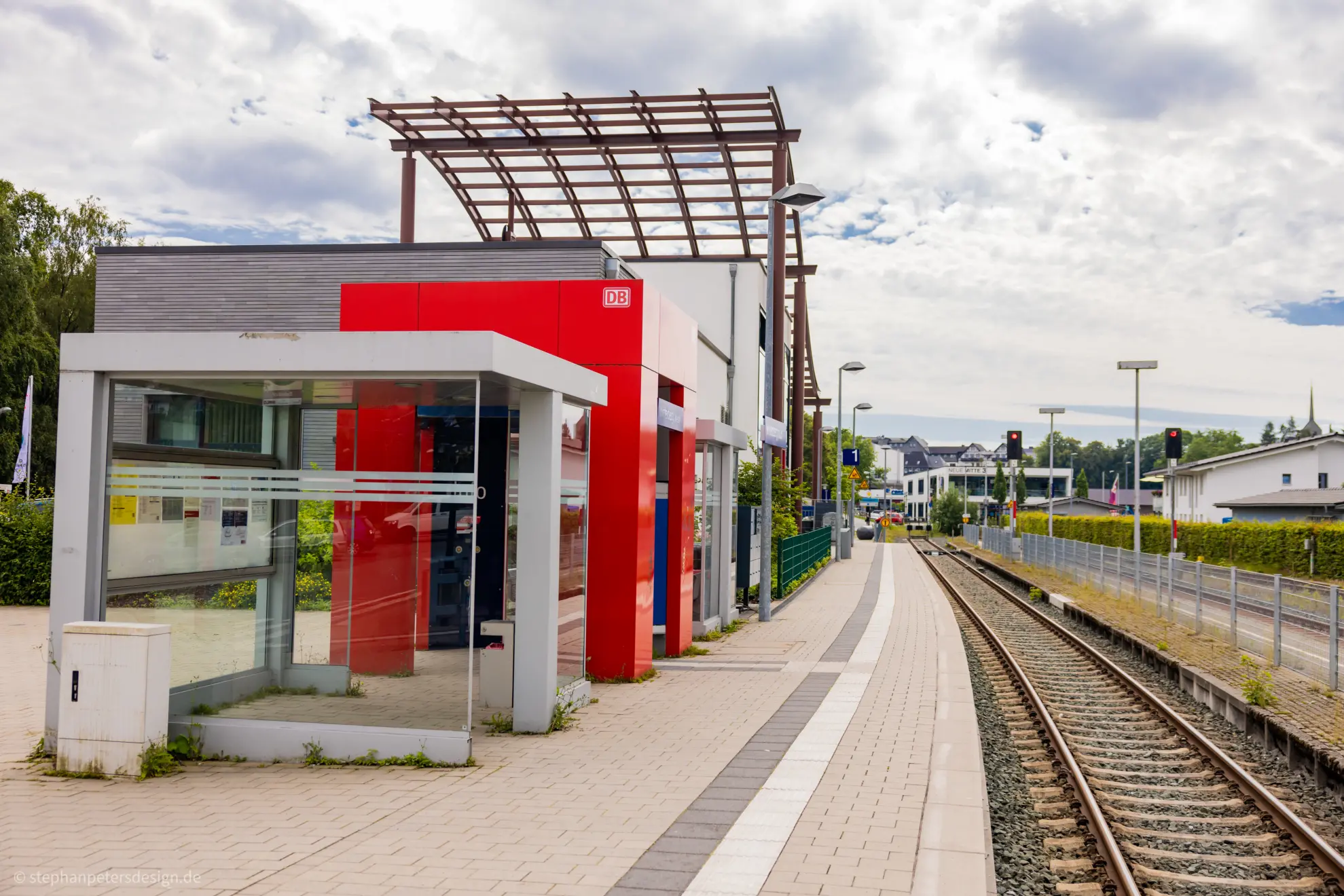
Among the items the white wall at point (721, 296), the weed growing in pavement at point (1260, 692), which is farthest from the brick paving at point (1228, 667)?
the white wall at point (721, 296)

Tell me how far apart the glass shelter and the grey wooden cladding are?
31.9ft

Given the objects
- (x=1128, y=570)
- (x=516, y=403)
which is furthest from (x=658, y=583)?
(x=1128, y=570)

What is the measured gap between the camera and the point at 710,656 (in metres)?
14.4

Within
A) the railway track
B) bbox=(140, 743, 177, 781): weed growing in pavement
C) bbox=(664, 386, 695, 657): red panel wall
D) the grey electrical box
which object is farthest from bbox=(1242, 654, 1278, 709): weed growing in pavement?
the grey electrical box

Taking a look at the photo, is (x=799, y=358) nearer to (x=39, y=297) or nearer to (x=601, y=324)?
(x=601, y=324)

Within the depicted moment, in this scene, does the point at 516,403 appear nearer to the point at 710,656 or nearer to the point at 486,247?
the point at 710,656

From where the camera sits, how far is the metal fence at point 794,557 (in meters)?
25.1

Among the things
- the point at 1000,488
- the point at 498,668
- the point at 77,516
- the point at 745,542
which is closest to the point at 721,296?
the point at 745,542

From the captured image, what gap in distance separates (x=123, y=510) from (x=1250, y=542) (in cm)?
3381

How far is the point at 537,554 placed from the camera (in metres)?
8.97

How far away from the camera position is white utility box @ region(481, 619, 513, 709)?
385 inches

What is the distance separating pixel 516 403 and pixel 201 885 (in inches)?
192

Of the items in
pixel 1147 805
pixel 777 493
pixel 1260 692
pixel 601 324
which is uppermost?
pixel 601 324

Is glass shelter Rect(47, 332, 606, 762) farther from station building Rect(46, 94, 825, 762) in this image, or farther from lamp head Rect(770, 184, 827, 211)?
lamp head Rect(770, 184, 827, 211)
